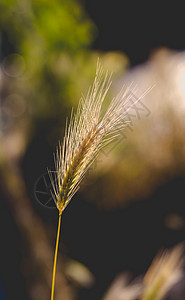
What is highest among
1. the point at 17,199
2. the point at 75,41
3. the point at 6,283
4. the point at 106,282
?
the point at 75,41

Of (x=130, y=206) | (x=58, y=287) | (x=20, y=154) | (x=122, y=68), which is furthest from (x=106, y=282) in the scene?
(x=122, y=68)

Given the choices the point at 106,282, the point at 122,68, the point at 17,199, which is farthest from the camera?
the point at 122,68

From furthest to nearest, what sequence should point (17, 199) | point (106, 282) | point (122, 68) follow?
point (122, 68), point (17, 199), point (106, 282)

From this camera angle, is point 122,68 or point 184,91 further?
point 122,68

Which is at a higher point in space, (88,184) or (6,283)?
(88,184)

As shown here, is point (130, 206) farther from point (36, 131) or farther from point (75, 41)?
point (75, 41)

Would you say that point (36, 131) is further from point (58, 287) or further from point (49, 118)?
point (58, 287)
